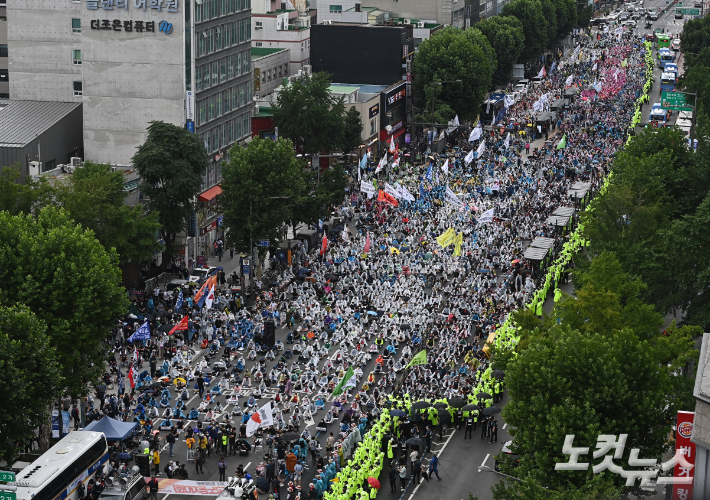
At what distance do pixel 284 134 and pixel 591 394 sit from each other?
71.4 meters

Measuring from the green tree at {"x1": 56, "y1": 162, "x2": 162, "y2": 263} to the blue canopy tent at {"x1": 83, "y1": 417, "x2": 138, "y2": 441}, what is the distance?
2068 cm

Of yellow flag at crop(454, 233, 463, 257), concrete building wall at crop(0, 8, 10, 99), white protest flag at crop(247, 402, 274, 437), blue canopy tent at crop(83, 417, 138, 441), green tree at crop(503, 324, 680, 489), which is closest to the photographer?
green tree at crop(503, 324, 680, 489)

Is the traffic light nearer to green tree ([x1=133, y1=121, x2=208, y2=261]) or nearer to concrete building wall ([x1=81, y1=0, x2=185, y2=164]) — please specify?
green tree ([x1=133, y1=121, x2=208, y2=261])

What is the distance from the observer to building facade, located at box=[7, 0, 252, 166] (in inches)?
3671

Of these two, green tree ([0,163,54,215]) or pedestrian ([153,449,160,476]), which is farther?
green tree ([0,163,54,215])

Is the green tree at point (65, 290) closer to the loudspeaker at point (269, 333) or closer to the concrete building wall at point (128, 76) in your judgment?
the loudspeaker at point (269, 333)

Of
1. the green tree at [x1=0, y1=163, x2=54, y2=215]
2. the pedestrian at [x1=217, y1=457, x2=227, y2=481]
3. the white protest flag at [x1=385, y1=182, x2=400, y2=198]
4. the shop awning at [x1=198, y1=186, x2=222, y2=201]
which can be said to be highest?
the green tree at [x1=0, y1=163, x2=54, y2=215]

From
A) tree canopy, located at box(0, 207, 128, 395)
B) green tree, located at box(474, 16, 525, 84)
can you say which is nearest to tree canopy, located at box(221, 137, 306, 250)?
tree canopy, located at box(0, 207, 128, 395)

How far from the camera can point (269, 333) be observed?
71.0m

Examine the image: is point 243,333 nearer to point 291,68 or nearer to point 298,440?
point 298,440

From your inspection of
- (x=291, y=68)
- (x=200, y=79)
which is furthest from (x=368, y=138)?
(x=200, y=79)

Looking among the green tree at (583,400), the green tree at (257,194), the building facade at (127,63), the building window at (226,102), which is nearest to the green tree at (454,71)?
the building window at (226,102)

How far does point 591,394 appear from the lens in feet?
154

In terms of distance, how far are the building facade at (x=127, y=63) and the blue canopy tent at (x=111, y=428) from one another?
4195cm
